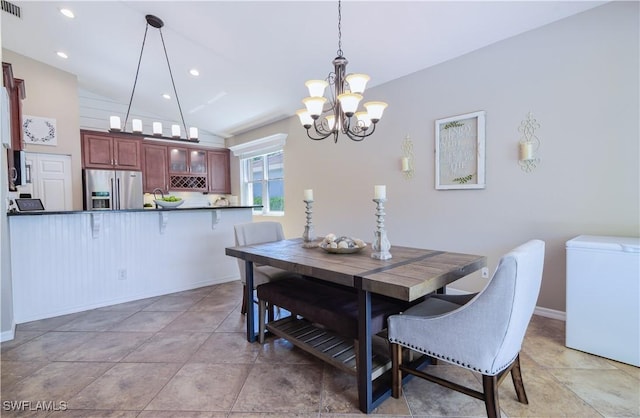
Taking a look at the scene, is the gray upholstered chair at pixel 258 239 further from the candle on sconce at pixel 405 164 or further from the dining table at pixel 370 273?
the candle on sconce at pixel 405 164

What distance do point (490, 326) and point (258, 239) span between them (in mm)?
2153

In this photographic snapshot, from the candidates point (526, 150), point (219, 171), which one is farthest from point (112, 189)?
point (526, 150)

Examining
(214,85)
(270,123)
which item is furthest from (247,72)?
(270,123)

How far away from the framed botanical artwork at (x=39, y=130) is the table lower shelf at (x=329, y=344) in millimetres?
4975

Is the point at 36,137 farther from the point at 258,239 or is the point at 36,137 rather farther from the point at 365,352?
the point at 365,352

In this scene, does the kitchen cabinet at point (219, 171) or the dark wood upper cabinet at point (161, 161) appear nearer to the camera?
the dark wood upper cabinet at point (161, 161)

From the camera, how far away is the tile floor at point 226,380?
166cm

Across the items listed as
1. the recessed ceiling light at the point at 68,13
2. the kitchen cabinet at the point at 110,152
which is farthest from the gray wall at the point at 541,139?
the kitchen cabinet at the point at 110,152

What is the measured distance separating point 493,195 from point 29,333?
459 centimetres

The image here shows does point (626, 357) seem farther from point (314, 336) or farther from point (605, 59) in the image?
point (605, 59)

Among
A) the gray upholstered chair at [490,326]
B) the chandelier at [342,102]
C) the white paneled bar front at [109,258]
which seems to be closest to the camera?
the gray upholstered chair at [490,326]

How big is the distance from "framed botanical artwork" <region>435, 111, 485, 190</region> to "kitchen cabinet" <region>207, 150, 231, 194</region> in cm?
509

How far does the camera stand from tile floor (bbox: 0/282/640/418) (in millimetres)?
1657

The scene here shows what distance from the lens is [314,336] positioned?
7.17 feet
